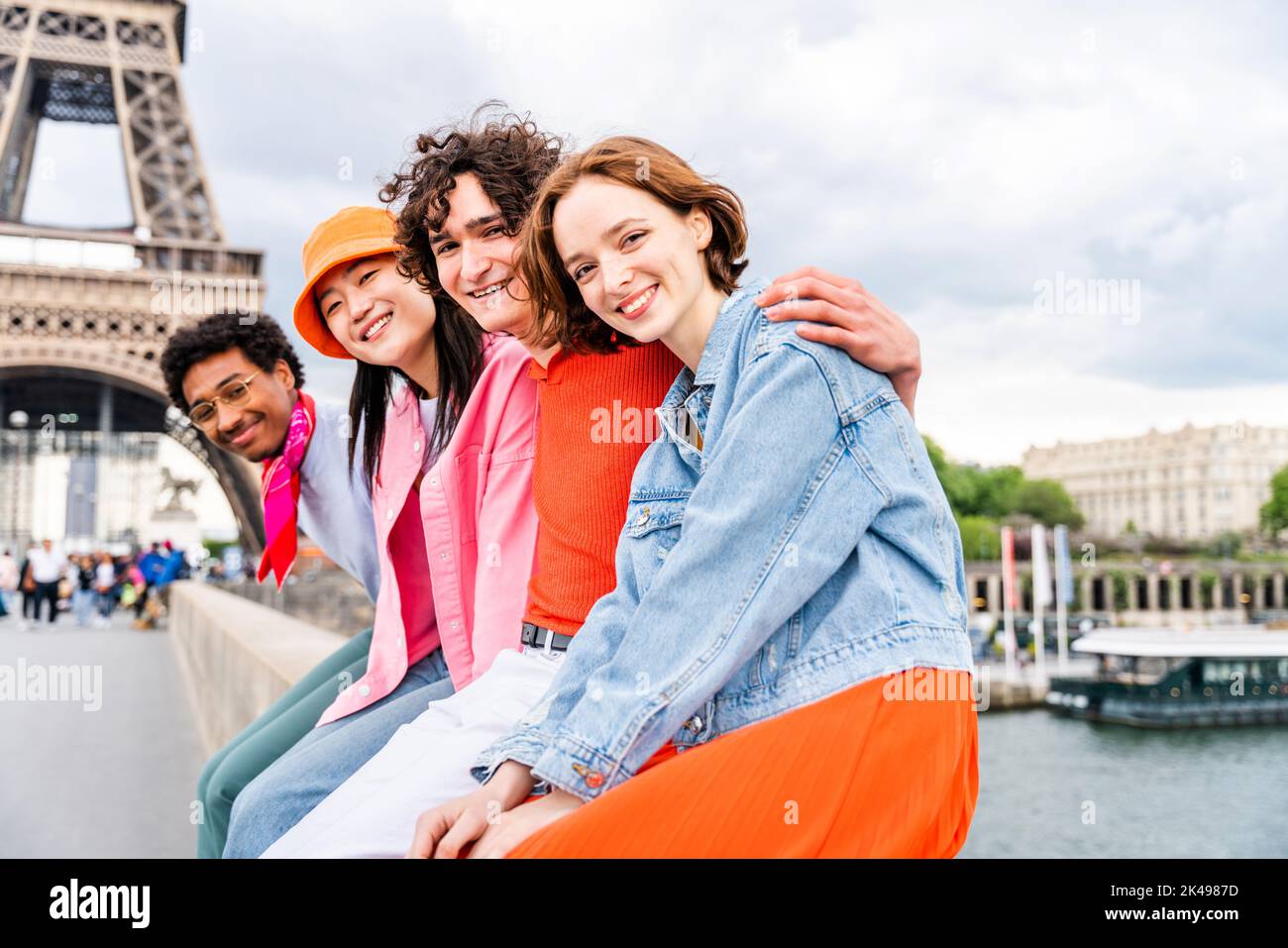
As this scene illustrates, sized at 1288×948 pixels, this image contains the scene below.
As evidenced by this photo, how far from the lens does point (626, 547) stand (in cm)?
129

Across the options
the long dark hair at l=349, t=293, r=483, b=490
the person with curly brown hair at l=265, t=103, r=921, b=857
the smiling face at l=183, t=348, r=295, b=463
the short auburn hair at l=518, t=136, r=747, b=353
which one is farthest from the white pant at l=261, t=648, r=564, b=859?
the smiling face at l=183, t=348, r=295, b=463

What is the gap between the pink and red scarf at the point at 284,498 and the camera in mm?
2207

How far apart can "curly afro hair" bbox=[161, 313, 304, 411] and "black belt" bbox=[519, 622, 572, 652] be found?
47.1 inches

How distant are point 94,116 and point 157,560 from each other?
66.9 ft

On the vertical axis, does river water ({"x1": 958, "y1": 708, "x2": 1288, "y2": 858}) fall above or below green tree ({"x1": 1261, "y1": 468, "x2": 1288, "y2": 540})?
below

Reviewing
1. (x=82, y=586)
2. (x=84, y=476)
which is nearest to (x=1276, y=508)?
(x=84, y=476)

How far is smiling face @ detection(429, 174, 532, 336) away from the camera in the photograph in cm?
167

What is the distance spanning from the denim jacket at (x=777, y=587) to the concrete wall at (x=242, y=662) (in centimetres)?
201

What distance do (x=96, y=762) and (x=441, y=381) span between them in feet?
13.0

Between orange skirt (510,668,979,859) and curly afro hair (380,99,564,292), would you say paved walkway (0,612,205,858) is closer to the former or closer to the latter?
curly afro hair (380,99,564,292)

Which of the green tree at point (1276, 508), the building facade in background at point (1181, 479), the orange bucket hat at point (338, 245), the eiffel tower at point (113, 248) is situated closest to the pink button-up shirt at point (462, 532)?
the orange bucket hat at point (338, 245)
